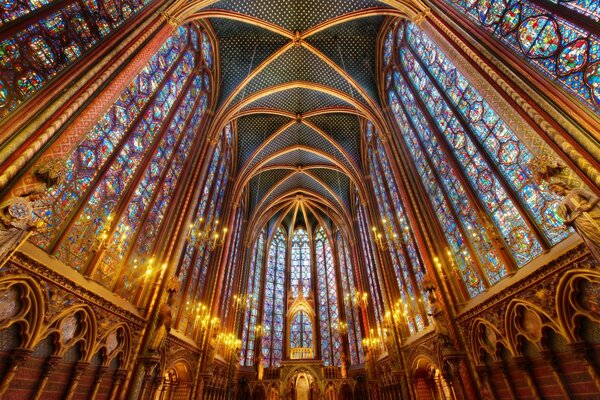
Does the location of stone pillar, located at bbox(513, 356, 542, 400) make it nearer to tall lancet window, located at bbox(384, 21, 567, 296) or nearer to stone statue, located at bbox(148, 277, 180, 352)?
tall lancet window, located at bbox(384, 21, 567, 296)

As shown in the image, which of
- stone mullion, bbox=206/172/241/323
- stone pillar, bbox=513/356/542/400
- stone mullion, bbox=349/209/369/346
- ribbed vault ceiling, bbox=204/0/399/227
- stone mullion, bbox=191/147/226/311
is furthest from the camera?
stone mullion, bbox=349/209/369/346

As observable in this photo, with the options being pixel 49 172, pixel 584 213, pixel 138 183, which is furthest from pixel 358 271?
pixel 49 172

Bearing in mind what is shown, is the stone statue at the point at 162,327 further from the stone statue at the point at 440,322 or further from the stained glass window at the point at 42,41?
the stone statue at the point at 440,322

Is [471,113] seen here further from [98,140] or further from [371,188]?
[98,140]

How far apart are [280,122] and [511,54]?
45.5 ft

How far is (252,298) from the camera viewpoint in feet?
71.4

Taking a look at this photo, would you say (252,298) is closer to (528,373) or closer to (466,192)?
(466,192)

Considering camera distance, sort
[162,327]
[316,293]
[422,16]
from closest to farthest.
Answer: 1. [162,327]
2. [422,16]
3. [316,293]

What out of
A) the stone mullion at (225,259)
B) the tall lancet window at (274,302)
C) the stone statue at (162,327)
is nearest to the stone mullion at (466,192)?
the stone statue at (162,327)

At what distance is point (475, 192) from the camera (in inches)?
328

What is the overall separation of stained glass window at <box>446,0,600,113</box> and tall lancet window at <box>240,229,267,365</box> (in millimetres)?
19575

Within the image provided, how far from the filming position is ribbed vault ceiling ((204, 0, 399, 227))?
13219 mm

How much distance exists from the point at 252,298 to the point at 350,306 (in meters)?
7.57

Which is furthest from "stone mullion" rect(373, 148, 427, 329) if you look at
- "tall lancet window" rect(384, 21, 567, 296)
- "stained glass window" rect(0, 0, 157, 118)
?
"stained glass window" rect(0, 0, 157, 118)
